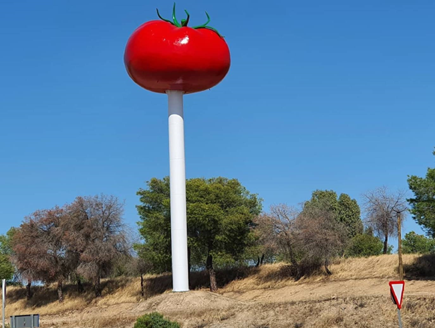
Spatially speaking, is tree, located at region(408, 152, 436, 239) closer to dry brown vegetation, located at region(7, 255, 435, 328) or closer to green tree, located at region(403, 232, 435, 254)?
dry brown vegetation, located at region(7, 255, 435, 328)

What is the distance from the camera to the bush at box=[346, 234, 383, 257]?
6381 cm

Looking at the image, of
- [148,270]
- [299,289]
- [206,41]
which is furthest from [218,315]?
[148,270]

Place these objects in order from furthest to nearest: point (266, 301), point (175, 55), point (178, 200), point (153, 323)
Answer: point (266, 301) → point (178, 200) → point (175, 55) → point (153, 323)

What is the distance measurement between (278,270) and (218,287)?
6.11 metres

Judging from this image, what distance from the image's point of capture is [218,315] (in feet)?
112

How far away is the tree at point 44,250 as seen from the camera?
60438mm

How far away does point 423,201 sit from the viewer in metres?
40.3

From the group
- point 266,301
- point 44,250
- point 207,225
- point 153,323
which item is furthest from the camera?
point 44,250

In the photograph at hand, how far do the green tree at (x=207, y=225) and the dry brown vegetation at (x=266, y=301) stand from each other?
130 inches

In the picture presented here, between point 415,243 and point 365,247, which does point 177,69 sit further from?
point 415,243

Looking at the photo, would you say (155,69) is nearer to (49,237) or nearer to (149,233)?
(149,233)

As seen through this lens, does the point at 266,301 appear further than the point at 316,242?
No

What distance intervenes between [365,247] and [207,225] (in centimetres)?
1944

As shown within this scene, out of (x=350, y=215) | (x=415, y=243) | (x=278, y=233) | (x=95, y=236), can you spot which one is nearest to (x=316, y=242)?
(x=278, y=233)
